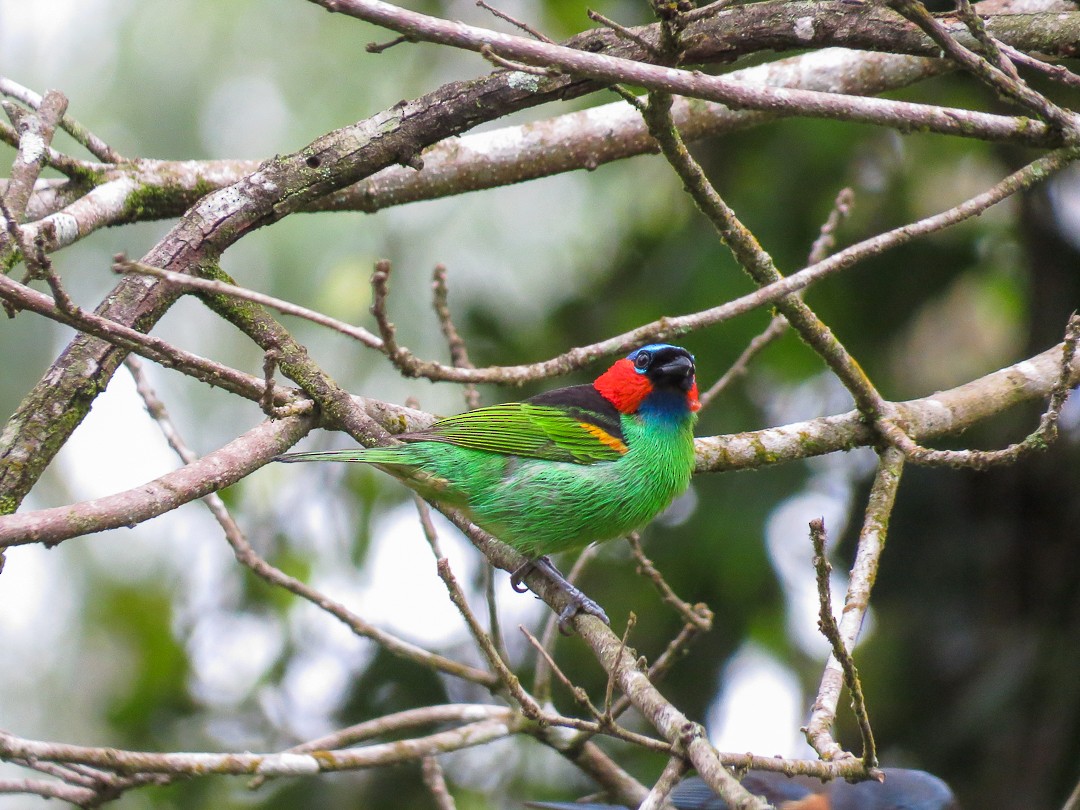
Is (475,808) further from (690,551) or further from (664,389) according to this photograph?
(664,389)

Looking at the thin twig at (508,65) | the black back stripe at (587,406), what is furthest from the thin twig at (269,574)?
the thin twig at (508,65)

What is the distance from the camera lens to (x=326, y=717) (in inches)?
218

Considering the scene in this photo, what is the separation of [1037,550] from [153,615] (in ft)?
15.3

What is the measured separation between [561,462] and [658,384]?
49 centimetres

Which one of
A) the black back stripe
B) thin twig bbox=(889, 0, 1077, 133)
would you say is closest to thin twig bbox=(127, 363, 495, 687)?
the black back stripe

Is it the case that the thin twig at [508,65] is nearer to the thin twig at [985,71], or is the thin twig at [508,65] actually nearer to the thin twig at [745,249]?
the thin twig at [745,249]

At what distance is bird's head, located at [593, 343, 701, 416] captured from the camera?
400 cm

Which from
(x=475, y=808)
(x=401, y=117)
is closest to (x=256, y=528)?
(x=475, y=808)

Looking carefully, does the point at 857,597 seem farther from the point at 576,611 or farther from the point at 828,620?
the point at 576,611

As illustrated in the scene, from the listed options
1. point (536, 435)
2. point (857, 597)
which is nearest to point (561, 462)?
point (536, 435)

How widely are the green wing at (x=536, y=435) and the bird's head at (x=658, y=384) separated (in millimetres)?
182

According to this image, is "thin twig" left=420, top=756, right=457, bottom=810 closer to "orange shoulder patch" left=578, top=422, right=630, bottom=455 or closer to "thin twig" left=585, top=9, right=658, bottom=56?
"orange shoulder patch" left=578, top=422, right=630, bottom=455

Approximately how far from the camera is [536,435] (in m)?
3.98

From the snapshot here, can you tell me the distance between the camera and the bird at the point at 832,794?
4535mm
